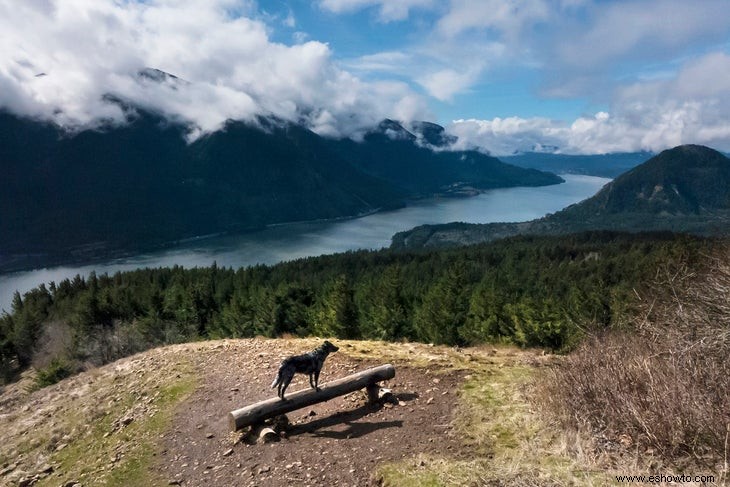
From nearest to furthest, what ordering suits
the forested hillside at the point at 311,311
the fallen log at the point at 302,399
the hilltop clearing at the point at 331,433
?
the hilltop clearing at the point at 331,433 < the fallen log at the point at 302,399 < the forested hillside at the point at 311,311

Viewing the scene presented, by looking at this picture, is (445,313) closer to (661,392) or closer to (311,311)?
(311,311)

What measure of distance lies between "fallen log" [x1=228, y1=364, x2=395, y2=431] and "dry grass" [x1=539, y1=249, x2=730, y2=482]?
4667mm

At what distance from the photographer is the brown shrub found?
24.3 ft

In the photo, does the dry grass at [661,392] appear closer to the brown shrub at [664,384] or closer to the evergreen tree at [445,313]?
the brown shrub at [664,384]

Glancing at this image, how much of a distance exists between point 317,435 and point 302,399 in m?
1.08

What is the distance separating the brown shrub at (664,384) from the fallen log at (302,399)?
471 cm

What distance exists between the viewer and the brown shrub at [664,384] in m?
7.42

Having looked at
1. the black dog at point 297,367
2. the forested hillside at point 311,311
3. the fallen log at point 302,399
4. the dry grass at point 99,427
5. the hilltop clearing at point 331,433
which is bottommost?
the forested hillside at point 311,311

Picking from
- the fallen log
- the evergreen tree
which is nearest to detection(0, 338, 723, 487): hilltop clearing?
the fallen log

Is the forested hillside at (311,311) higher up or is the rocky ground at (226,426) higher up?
the rocky ground at (226,426)

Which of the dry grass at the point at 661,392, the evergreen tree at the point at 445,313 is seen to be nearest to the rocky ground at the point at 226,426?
the dry grass at the point at 661,392

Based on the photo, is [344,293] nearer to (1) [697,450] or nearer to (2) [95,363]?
(2) [95,363]

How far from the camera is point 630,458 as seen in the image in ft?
25.1

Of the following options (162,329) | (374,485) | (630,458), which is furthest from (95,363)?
(630,458)
